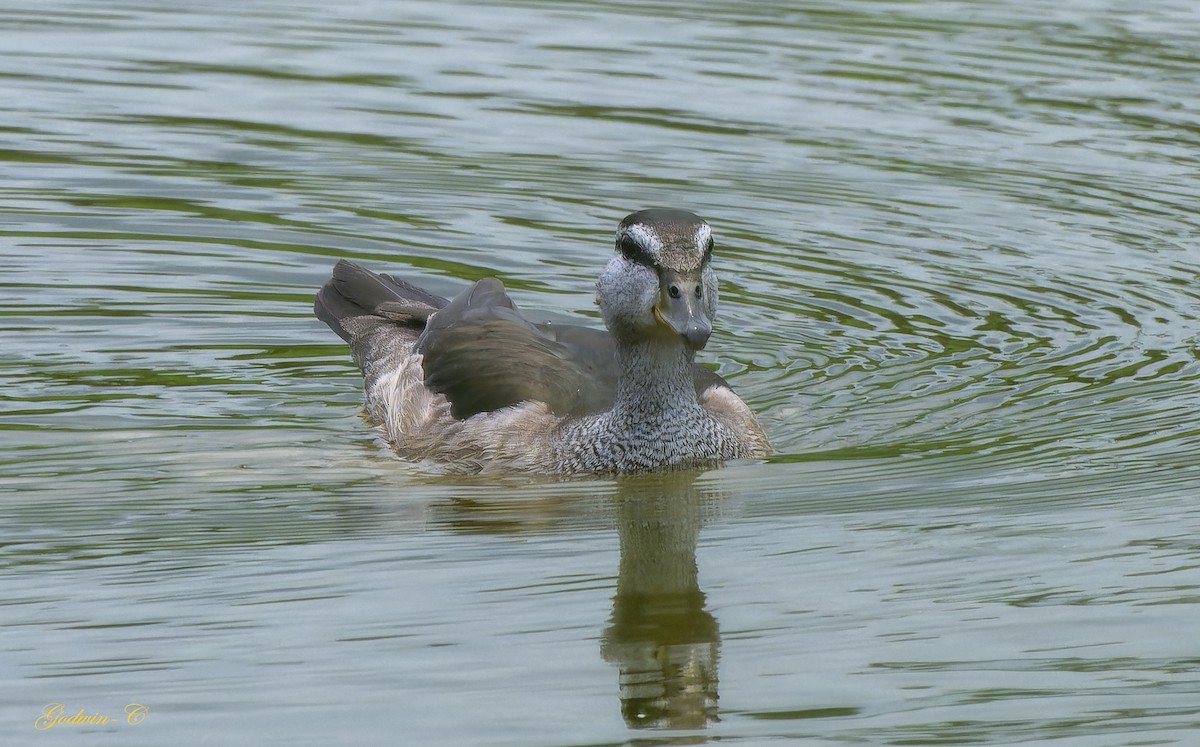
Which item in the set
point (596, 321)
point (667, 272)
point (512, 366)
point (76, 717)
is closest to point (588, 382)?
point (512, 366)

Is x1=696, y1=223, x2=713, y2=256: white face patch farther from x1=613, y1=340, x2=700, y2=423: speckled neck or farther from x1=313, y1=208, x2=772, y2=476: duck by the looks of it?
x1=613, y1=340, x2=700, y2=423: speckled neck

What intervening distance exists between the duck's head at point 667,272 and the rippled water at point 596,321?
78cm

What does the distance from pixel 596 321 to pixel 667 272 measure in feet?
10.8

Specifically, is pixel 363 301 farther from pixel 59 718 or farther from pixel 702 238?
pixel 59 718

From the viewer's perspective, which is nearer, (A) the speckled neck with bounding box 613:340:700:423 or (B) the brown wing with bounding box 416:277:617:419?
(A) the speckled neck with bounding box 613:340:700:423

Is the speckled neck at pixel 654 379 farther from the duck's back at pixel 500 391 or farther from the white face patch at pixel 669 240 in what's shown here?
the white face patch at pixel 669 240

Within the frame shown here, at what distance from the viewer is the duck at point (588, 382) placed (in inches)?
359

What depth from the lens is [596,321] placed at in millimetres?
12297

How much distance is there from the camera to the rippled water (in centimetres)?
659

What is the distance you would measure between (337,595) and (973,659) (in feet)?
7.22

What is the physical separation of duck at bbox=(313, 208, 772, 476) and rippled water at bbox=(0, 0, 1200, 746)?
201mm

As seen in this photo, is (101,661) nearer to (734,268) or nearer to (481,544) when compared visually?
(481,544)

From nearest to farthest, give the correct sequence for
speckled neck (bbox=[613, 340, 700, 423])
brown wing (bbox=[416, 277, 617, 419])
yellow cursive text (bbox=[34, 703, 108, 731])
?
yellow cursive text (bbox=[34, 703, 108, 731])
speckled neck (bbox=[613, 340, 700, 423])
brown wing (bbox=[416, 277, 617, 419])

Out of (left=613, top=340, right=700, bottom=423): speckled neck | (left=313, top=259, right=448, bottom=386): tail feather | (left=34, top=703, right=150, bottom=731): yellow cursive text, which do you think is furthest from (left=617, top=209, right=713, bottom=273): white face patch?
(left=34, top=703, right=150, bottom=731): yellow cursive text
